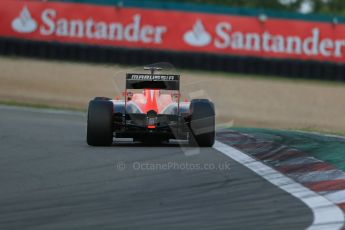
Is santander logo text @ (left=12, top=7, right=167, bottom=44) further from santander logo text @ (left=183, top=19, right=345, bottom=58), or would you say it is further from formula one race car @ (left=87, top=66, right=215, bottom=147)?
formula one race car @ (left=87, top=66, right=215, bottom=147)

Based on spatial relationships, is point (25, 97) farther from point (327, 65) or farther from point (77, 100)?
point (327, 65)

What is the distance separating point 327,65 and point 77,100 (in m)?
9.35

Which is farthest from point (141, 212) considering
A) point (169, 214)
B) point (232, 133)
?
point (232, 133)

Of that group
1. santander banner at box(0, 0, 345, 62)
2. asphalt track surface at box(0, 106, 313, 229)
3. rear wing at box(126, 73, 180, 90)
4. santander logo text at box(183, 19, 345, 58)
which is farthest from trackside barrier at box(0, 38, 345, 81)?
asphalt track surface at box(0, 106, 313, 229)

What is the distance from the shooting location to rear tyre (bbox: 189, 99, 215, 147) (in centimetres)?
1210

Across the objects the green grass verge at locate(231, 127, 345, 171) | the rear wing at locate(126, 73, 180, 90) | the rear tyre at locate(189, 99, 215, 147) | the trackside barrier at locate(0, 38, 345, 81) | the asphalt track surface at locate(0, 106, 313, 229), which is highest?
the trackside barrier at locate(0, 38, 345, 81)

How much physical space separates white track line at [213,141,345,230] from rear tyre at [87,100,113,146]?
4.82 ft

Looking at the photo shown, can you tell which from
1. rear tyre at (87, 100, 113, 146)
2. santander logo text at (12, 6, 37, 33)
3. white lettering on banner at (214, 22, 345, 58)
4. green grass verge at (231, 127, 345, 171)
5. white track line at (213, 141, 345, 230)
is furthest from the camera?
santander logo text at (12, 6, 37, 33)

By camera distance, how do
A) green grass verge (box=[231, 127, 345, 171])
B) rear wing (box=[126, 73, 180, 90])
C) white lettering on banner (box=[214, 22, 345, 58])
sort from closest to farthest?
green grass verge (box=[231, 127, 345, 171]) → rear wing (box=[126, 73, 180, 90]) → white lettering on banner (box=[214, 22, 345, 58])

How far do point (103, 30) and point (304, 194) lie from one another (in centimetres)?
2247

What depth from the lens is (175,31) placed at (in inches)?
1194

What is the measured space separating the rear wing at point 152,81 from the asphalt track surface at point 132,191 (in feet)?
2.87

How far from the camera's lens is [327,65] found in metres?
30.0

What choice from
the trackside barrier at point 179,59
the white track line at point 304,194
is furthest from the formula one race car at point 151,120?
the trackside barrier at point 179,59
